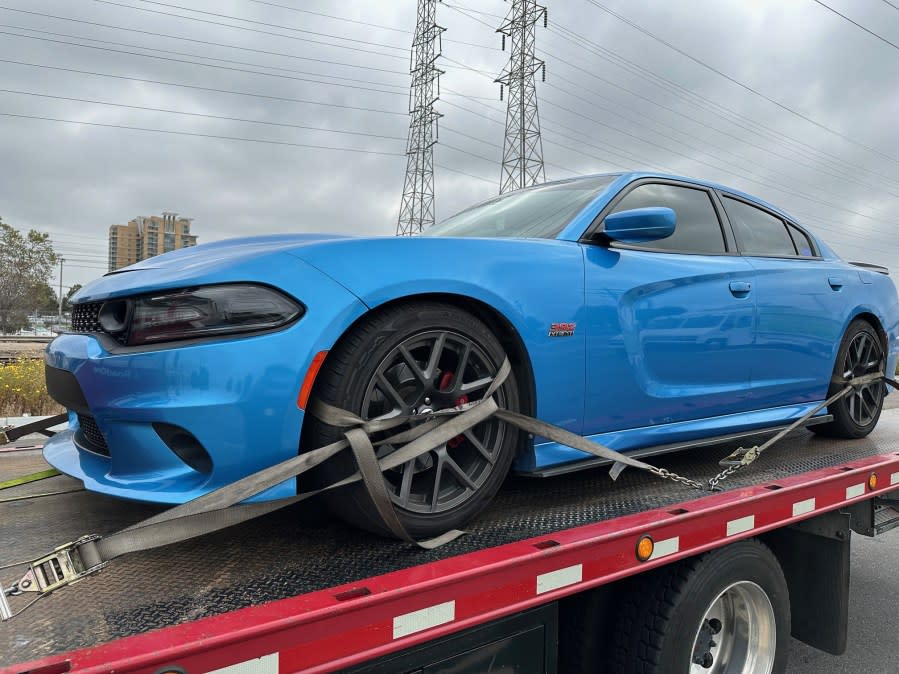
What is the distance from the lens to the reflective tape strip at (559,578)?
170 cm

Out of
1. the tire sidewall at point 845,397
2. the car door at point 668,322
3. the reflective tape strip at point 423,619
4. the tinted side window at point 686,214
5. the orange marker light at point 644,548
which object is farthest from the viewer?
the tire sidewall at point 845,397

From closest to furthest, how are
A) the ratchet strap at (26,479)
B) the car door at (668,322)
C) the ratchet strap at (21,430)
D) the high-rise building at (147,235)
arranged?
1. the ratchet strap at (26,479)
2. the car door at (668,322)
3. the ratchet strap at (21,430)
4. the high-rise building at (147,235)

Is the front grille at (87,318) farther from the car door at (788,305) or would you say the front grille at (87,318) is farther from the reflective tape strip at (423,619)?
the car door at (788,305)

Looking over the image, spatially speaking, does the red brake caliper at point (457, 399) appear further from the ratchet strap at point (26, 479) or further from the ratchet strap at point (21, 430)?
the ratchet strap at point (21, 430)

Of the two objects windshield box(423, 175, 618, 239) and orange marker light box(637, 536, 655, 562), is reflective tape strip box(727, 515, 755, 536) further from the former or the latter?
windshield box(423, 175, 618, 239)

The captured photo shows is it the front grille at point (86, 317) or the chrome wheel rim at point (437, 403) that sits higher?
the front grille at point (86, 317)

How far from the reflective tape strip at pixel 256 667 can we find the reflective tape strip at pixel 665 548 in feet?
3.77

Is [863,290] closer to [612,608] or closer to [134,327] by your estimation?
[612,608]

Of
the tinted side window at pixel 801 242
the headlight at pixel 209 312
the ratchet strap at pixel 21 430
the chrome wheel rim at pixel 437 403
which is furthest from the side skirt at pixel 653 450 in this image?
the ratchet strap at pixel 21 430

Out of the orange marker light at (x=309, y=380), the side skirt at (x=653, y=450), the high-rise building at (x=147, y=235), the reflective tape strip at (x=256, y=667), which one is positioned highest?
the high-rise building at (x=147, y=235)

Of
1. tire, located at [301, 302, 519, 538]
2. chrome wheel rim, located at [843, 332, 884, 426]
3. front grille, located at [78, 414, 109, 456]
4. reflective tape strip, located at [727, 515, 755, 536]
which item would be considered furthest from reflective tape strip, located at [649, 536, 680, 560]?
chrome wheel rim, located at [843, 332, 884, 426]

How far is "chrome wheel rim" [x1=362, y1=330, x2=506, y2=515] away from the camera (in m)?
1.81

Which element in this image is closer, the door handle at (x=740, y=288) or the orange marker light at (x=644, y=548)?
the orange marker light at (x=644, y=548)

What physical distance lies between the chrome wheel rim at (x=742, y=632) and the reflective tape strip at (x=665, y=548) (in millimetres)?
427
